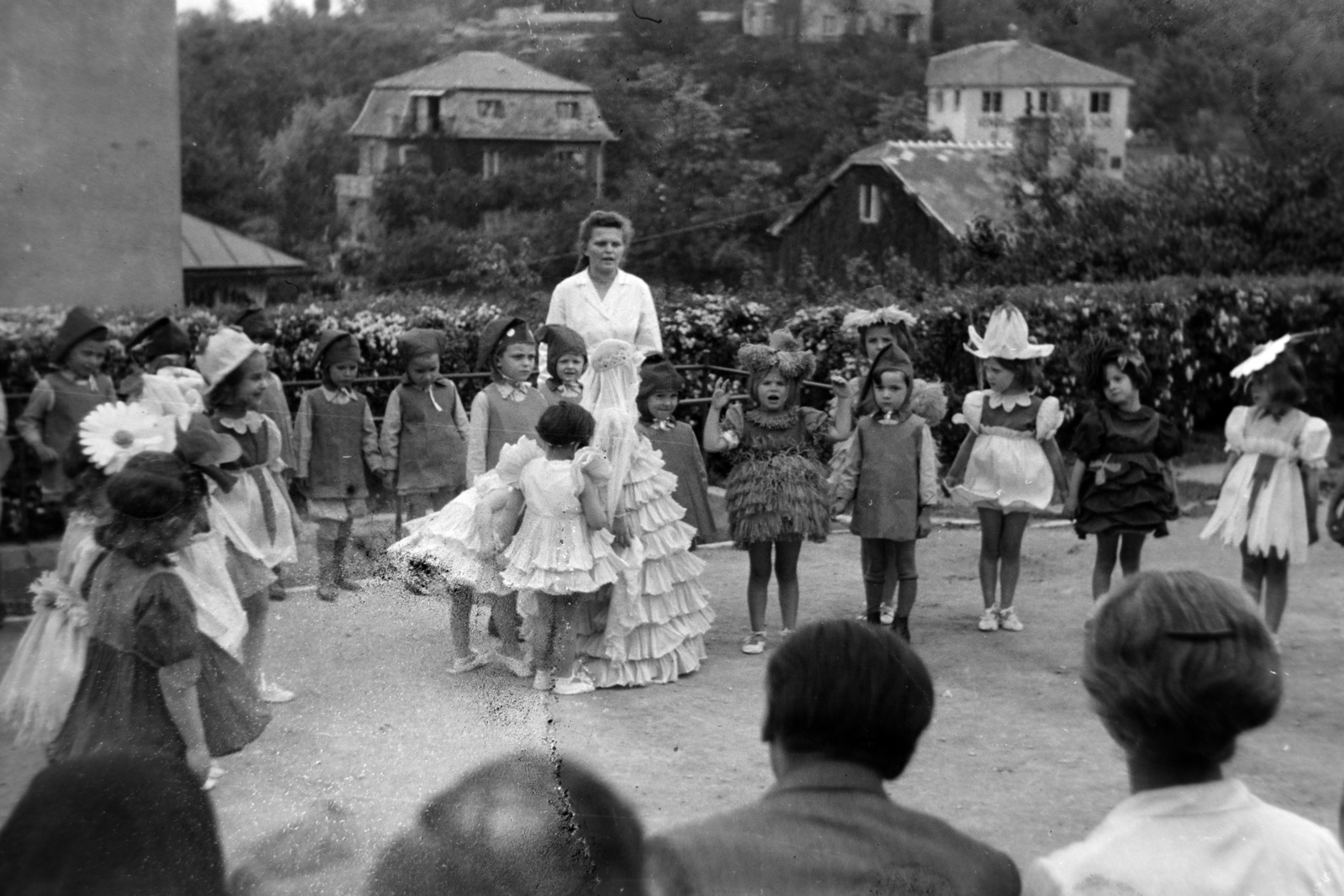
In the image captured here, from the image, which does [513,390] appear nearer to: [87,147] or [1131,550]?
[87,147]

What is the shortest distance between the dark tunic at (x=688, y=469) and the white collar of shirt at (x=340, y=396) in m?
0.85

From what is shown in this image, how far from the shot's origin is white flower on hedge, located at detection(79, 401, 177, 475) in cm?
206

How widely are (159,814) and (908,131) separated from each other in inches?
48.7

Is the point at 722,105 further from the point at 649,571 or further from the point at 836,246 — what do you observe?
the point at 649,571

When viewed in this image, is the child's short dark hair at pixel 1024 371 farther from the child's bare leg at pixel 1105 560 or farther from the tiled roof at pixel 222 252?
the tiled roof at pixel 222 252

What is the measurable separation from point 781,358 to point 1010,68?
185cm

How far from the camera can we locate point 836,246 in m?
1.90

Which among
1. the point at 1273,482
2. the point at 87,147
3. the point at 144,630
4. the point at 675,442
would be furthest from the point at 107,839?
the point at 1273,482

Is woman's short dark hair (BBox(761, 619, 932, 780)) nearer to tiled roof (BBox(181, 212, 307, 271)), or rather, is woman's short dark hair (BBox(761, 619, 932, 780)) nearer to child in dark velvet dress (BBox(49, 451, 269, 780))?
tiled roof (BBox(181, 212, 307, 271))

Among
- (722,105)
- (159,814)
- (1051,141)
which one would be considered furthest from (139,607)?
(1051,141)

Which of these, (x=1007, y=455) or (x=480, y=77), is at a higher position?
(x=480, y=77)

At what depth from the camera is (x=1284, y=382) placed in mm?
4004

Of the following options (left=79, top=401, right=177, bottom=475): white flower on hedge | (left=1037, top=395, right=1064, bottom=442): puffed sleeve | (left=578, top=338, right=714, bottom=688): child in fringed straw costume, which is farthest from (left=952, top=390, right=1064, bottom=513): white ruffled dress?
(left=79, top=401, right=177, bottom=475): white flower on hedge

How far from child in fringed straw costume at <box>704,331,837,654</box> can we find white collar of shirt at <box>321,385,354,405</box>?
1.02 meters
